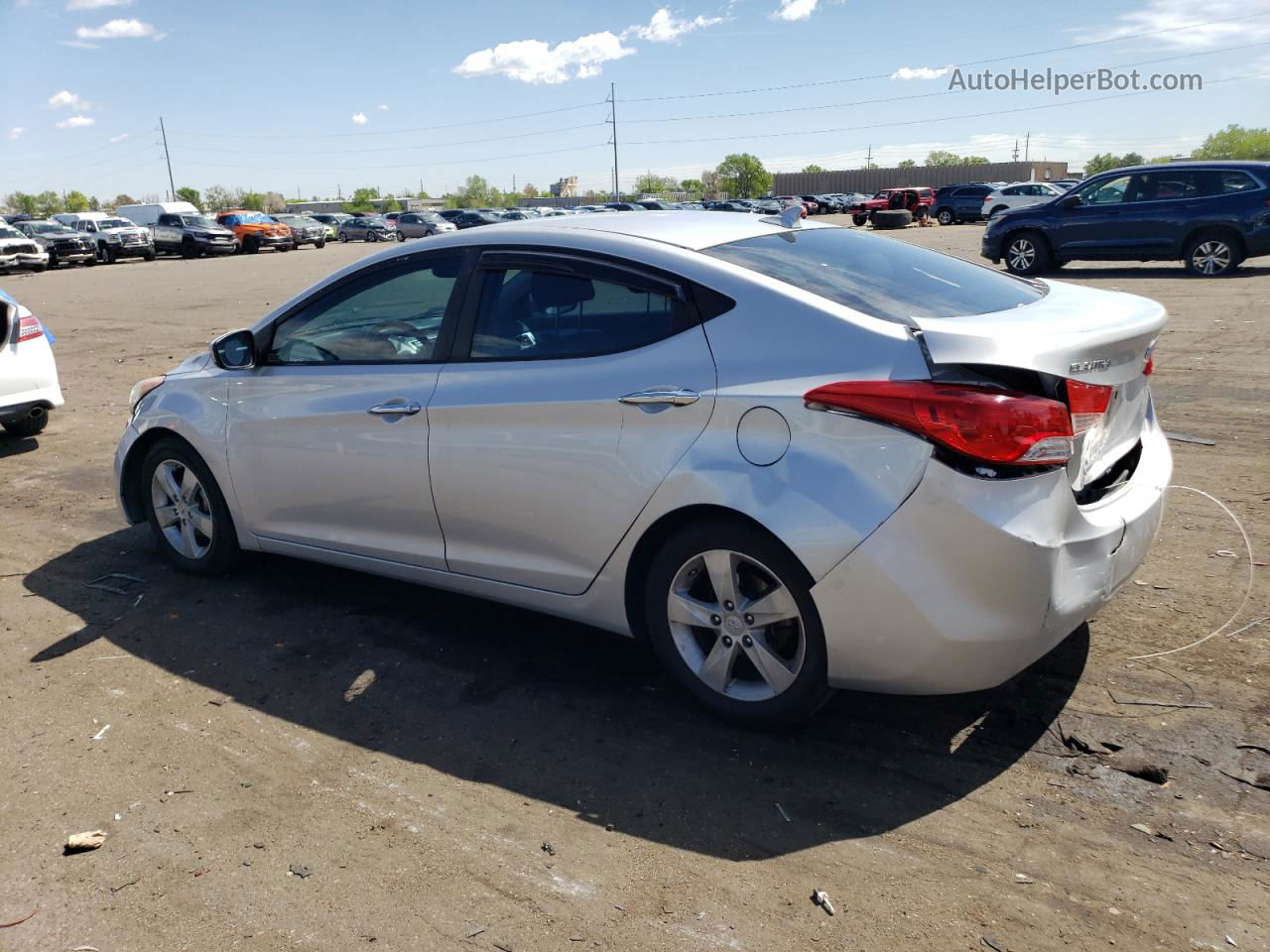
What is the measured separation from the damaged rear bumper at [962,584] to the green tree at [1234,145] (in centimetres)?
10909

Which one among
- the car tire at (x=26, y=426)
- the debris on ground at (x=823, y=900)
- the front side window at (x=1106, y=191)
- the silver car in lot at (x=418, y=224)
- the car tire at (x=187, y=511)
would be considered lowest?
the debris on ground at (x=823, y=900)

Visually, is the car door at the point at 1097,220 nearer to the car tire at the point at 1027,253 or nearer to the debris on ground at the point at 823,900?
the car tire at the point at 1027,253

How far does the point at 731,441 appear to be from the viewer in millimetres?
3295

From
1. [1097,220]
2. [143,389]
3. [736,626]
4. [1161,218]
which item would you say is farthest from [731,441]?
[1097,220]

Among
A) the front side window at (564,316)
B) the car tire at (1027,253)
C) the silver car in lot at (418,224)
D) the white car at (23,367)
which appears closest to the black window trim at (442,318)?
the front side window at (564,316)

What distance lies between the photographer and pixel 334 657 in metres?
4.32

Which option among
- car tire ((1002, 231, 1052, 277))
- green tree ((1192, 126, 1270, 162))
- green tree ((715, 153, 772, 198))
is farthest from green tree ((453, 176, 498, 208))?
car tire ((1002, 231, 1052, 277))

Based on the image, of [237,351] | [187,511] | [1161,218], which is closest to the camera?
[237,351]

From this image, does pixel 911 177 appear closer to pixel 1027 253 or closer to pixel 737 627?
pixel 1027 253

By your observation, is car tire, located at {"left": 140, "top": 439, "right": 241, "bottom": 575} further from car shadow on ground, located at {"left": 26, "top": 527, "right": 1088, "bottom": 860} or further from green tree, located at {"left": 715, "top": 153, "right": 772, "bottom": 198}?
green tree, located at {"left": 715, "top": 153, "right": 772, "bottom": 198}

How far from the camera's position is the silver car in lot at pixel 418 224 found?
51.5 metres

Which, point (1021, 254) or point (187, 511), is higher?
point (1021, 254)

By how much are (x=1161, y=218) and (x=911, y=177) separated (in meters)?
86.0

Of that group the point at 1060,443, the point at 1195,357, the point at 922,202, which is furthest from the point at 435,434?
the point at 922,202
